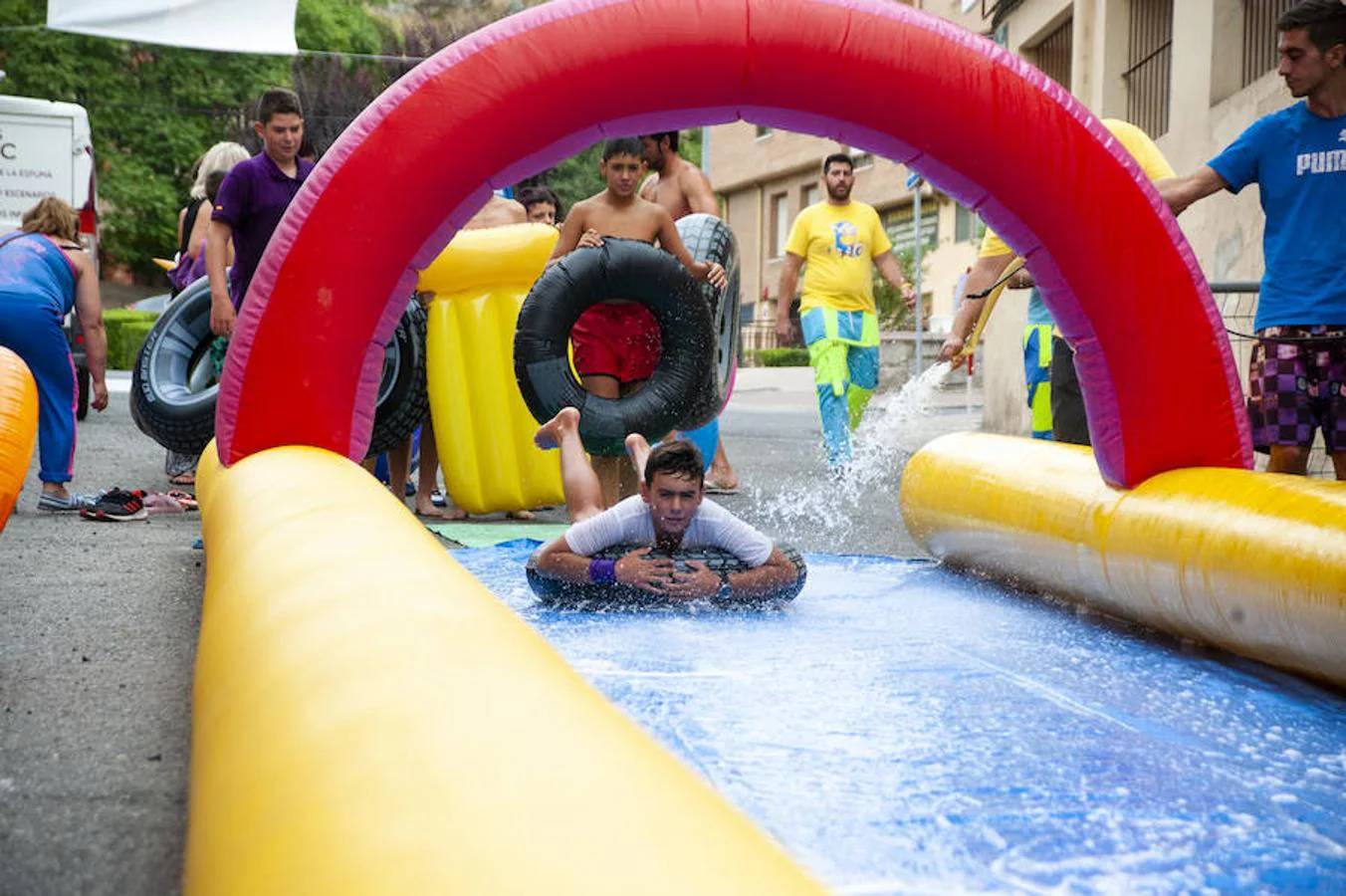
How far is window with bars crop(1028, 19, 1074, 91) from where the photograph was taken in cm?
1254

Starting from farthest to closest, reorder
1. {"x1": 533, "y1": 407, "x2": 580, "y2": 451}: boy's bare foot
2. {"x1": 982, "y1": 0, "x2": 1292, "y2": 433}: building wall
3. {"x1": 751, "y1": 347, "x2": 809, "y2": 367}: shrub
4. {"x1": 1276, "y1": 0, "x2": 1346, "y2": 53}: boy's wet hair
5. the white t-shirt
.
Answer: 1. {"x1": 751, "y1": 347, "x2": 809, "y2": 367}: shrub
2. {"x1": 982, "y1": 0, "x2": 1292, "y2": 433}: building wall
3. {"x1": 533, "y1": 407, "x2": 580, "y2": 451}: boy's bare foot
4. the white t-shirt
5. {"x1": 1276, "y1": 0, "x2": 1346, "y2": 53}: boy's wet hair

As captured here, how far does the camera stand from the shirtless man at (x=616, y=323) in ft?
19.6

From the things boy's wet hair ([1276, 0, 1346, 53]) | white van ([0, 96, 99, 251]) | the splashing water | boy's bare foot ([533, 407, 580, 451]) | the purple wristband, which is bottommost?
the splashing water

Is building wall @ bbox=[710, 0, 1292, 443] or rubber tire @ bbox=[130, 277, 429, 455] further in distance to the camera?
building wall @ bbox=[710, 0, 1292, 443]

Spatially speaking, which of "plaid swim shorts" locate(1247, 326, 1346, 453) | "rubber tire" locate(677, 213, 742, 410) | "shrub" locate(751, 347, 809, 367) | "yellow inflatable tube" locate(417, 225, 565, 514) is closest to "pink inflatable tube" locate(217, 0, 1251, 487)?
"plaid swim shorts" locate(1247, 326, 1346, 453)

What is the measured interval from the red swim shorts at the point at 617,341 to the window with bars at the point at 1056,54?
761cm

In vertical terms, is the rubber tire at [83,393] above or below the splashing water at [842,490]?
above

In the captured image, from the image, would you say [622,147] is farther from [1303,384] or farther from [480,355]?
[1303,384]

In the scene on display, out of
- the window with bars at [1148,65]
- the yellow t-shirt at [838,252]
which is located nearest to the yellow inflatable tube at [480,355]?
the yellow t-shirt at [838,252]

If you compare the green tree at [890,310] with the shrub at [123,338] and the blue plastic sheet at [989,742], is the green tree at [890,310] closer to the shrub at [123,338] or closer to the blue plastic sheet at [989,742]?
the shrub at [123,338]

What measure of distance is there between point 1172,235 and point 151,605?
10.6 ft

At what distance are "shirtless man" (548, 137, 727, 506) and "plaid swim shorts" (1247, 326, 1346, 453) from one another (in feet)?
8.01

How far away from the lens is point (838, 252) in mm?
8109

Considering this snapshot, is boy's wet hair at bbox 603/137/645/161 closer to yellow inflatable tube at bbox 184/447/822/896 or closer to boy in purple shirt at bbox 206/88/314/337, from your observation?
boy in purple shirt at bbox 206/88/314/337
